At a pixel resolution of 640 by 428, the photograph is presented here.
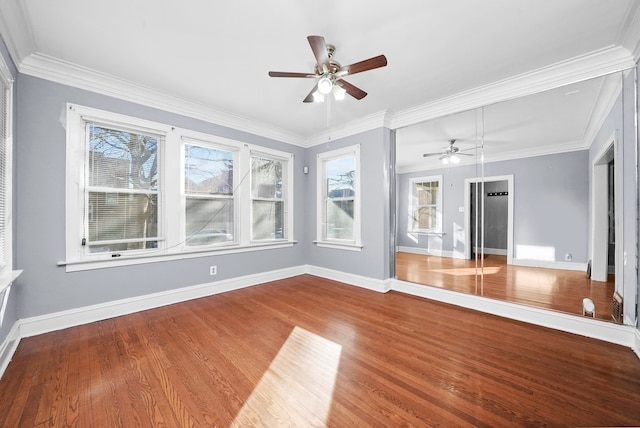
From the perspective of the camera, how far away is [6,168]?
2.03 m

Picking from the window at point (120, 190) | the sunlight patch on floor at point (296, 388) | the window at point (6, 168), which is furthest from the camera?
the window at point (120, 190)

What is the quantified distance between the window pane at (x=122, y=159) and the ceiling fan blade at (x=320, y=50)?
8.01ft

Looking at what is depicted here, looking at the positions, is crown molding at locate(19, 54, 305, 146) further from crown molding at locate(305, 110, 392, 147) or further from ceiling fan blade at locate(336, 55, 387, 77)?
ceiling fan blade at locate(336, 55, 387, 77)

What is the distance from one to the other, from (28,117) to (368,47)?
3294mm

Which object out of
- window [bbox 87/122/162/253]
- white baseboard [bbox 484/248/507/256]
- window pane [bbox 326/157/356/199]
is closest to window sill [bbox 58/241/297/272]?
window [bbox 87/122/162/253]

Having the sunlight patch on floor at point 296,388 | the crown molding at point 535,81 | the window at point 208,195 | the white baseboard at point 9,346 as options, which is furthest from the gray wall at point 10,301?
the crown molding at point 535,81

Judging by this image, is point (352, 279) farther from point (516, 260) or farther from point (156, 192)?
point (156, 192)

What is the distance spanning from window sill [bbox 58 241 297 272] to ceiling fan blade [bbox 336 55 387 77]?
2872 millimetres

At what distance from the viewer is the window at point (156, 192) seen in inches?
102

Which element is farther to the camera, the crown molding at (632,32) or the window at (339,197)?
the window at (339,197)

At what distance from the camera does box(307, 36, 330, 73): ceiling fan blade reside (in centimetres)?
171

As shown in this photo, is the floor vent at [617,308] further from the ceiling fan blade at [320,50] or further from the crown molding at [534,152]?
the ceiling fan blade at [320,50]

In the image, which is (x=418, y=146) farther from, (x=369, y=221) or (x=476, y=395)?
(x=476, y=395)

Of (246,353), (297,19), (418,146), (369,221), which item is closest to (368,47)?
(297,19)
